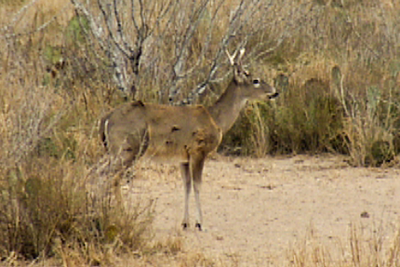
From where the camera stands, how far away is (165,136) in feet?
25.1

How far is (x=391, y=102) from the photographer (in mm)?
10156

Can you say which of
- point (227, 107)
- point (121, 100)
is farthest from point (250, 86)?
point (121, 100)

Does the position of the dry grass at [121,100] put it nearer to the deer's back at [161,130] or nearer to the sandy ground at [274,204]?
the sandy ground at [274,204]

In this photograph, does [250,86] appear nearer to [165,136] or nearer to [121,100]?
[165,136]

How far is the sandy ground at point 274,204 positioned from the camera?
6996 mm

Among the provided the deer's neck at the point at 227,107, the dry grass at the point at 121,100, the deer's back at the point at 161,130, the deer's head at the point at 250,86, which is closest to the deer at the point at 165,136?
the deer's back at the point at 161,130

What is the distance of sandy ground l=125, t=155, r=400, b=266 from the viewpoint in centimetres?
700

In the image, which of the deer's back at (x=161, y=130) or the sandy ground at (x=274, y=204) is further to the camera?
the deer's back at (x=161, y=130)

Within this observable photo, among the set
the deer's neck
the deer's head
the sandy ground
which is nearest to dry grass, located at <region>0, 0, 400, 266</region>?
the sandy ground

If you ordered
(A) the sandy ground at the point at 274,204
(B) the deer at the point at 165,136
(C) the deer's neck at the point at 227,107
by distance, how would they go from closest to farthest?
(A) the sandy ground at the point at 274,204, (B) the deer at the point at 165,136, (C) the deer's neck at the point at 227,107

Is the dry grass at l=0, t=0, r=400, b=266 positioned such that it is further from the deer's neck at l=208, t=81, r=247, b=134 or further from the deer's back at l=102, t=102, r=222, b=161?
the deer's neck at l=208, t=81, r=247, b=134

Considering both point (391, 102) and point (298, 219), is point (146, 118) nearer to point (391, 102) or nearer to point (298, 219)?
point (298, 219)

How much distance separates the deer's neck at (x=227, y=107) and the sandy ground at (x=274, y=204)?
0.79 m

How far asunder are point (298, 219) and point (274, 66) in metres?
4.58
